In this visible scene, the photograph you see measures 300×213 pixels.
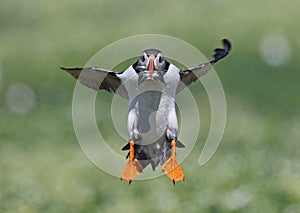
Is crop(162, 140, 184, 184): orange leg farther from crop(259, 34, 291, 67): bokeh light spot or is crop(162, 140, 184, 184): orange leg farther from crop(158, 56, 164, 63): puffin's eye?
crop(259, 34, 291, 67): bokeh light spot

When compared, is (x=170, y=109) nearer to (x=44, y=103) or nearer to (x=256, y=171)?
(x=256, y=171)

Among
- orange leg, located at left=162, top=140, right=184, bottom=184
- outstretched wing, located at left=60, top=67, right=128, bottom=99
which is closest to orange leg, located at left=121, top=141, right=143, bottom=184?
orange leg, located at left=162, top=140, right=184, bottom=184

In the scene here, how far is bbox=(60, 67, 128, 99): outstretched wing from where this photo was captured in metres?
Answer: 3.62

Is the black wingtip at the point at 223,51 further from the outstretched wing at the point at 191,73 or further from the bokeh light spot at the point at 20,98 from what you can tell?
the bokeh light spot at the point at 20,98

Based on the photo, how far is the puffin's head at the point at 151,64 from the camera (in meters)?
3.23

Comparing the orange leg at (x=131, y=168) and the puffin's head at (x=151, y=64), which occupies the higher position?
the puffin's head at (x=151, y=64)

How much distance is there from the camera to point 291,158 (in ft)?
28.9

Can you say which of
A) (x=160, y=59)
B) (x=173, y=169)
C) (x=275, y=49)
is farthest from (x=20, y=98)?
(x=160, y=59)

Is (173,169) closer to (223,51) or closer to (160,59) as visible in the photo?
(160,59)

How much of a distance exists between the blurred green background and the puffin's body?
3.88 metres

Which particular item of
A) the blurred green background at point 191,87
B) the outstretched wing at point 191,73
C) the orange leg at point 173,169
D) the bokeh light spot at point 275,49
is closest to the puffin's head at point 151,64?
the outstretched wing at point 191,73

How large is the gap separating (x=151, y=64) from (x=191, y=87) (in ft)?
39.3

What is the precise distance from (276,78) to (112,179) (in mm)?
7350

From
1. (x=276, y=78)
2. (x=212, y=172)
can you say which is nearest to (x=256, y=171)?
(x=212, y=172)
